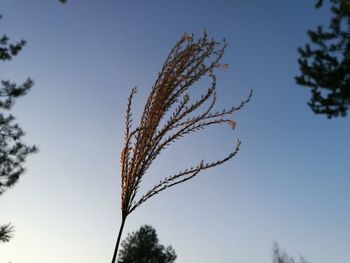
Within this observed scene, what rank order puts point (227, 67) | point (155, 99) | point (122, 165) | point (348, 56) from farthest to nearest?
1. point (348, 56)
2. point (227, 67)
3. point (155, 99)
4. point (122, 165)

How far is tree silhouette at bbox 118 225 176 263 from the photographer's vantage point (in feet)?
121

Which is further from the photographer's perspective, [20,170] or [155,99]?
[20,170]

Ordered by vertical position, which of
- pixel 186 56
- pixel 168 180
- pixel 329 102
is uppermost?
pixel 329 102

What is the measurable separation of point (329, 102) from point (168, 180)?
34.9ft

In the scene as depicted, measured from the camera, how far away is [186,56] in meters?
2.56

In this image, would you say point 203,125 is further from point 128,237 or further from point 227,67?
point 128,237

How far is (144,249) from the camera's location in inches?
1454

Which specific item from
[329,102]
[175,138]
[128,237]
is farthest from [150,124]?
[128,237]

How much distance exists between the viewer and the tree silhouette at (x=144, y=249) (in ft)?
121

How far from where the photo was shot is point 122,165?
215 cm

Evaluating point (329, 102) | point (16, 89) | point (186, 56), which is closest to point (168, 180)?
point (186, 56)

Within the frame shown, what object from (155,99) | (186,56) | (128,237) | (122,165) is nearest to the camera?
(122,165)

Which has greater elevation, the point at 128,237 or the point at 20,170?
the point at 128,237

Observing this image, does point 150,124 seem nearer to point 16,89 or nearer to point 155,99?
point 155,99
